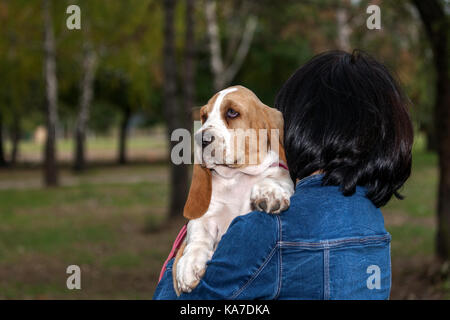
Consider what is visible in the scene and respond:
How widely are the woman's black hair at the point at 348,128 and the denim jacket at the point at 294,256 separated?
0.54 ft

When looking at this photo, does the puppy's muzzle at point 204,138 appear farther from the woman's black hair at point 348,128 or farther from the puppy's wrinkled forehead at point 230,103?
the woman's black hair at point 348,128

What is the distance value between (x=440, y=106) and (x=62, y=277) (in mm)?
6605

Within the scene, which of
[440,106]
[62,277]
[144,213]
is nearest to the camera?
[440,106]

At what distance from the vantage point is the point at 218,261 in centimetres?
202

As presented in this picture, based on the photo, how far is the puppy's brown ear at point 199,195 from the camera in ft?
7.36

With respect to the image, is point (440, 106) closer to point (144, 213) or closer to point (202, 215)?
point (202, 215)

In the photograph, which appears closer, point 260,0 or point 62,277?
point 62,277

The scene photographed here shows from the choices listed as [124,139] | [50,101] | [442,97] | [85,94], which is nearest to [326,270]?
[442,97]

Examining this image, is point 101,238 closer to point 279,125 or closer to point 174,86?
point 174,86

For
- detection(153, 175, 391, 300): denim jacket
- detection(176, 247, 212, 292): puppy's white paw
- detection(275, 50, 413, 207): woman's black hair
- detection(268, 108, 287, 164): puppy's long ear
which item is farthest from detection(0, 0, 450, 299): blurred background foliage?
detection(176, 247, 212, 292): puppy's white paw

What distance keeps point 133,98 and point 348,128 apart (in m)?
24.1

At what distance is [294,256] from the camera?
2.02 meters

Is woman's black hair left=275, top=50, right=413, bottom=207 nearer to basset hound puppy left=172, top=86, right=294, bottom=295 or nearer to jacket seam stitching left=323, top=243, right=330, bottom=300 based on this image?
basset hound puppy left=172, top=86, right=294, bottom=295
